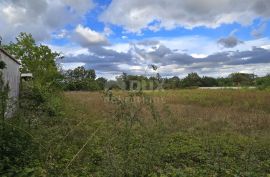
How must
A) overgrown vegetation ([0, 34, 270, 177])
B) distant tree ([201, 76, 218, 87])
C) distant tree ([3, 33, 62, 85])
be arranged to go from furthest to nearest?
1. distant tree ([201, 76, 218, 87])
2. distant tree ([3, 33, 62, 85])
3. overgrown vegetation ([0, 34, 270, 177])

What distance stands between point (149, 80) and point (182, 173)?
5.40ft

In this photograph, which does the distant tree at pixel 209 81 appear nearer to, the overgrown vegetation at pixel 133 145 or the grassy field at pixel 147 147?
the overgrown vegetation at pixel 133 145

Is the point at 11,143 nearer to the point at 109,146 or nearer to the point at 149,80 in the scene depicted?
the point at 109,146

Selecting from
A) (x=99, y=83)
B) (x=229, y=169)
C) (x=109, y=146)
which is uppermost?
(x=99, y=83)

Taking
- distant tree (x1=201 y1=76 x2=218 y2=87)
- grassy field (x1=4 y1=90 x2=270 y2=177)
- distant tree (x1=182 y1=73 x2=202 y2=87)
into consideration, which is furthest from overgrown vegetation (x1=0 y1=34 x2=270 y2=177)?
distant tree (x1=201 y1=76 x2=218 y2=87)

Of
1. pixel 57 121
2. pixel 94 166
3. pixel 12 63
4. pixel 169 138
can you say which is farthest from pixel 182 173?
pixel 12 63

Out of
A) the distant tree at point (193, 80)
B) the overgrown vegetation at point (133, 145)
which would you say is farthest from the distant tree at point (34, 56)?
the distant tree at point (193, 80)

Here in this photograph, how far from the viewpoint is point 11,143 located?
226 inches

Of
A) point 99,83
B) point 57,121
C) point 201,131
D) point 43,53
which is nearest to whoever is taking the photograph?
point 99,83

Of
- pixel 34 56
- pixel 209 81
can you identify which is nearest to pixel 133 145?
pixel 34 56

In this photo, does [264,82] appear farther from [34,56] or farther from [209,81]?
[209,81]

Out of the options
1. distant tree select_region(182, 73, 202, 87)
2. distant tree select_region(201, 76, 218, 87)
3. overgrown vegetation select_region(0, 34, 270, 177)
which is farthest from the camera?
distant tree select_region(201, 76, 218, 87)

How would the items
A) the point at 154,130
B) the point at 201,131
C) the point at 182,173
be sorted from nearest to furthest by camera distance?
1. the point at 182,173
2. the point at 154,130
3. the point at 201,131

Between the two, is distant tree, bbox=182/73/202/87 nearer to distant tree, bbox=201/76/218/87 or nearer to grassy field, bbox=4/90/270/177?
distant tree, bbox=201/76/218/87
